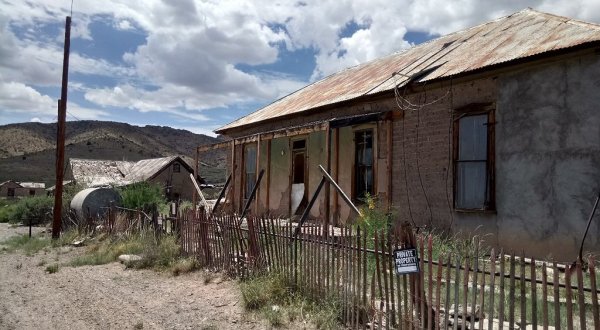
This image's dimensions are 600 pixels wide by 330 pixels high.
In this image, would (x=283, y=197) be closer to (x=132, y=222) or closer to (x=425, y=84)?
(x=132, y=222)

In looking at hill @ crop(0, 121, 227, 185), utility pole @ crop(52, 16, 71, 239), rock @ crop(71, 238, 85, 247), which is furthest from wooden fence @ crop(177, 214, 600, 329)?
hill @ crop(0, 121, 227, 185)

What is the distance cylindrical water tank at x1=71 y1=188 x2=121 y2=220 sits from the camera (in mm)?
16109

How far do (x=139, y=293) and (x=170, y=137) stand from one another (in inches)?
2642

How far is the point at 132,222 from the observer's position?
40.9ft

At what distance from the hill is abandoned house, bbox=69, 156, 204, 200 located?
9999 millimetres

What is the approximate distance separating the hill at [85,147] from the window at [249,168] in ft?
100

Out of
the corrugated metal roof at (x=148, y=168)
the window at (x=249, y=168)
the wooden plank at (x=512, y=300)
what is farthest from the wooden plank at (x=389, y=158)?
the corrugated metal roof at (x=148, y=168)

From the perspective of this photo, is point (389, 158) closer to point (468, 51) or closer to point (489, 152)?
point (489, 152)

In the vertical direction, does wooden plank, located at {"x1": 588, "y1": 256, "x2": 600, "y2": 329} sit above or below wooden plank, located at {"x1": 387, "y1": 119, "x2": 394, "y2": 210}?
below

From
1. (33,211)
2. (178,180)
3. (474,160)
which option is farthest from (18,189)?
(474,160)

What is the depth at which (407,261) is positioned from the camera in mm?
4535

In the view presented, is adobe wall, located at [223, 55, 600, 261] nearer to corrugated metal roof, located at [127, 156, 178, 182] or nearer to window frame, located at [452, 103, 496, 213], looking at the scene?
window frame, located at [452, 103, 496, 213]

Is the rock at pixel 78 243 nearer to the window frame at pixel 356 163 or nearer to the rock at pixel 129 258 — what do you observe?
the rock at pixel 129 258

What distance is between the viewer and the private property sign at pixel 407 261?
177 inches
